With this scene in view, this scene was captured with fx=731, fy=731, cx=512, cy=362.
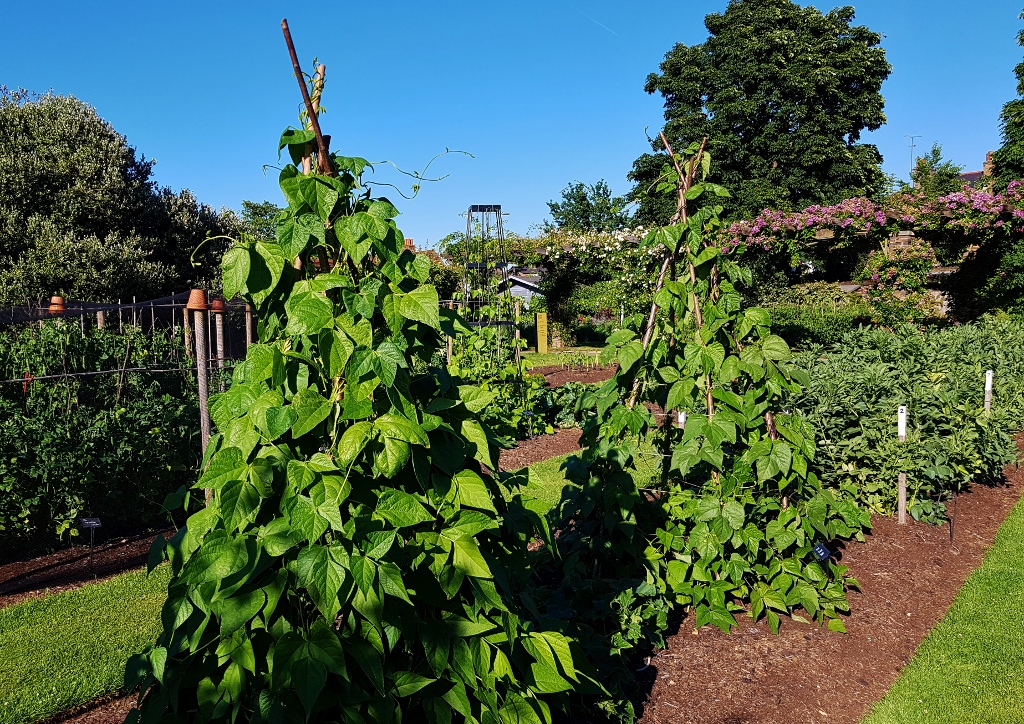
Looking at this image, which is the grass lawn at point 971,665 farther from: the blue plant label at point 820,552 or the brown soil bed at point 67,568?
the brown soil bed at point 67,568

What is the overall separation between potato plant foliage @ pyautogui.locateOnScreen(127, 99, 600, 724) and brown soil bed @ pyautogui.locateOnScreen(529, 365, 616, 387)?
12.7 metres

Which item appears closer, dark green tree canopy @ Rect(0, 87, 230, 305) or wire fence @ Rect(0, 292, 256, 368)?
wire fence @ Rect(0, 292, 256, 368)

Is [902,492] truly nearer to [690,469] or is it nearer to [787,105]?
[690,469]

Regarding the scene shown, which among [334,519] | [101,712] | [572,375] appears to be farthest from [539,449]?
[334,519]

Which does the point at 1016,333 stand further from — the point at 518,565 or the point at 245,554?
the point at 245,554

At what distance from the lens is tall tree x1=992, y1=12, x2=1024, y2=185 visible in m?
18.6

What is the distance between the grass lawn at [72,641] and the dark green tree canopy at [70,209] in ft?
40.6

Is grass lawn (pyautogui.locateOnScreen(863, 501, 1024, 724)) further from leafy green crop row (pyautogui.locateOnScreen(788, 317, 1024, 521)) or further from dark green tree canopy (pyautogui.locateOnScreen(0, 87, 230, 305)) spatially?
dark green tree canopy (pyautogui.locateOnScreen(0, 87, 230, 305))

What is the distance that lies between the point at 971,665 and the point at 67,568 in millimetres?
6085

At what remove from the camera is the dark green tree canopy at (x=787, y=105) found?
2914 cm

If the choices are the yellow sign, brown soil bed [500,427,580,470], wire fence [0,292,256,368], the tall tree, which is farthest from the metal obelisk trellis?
the tall tree

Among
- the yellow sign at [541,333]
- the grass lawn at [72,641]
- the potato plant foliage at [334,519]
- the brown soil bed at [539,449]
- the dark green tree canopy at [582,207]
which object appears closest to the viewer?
the potato plant foliage at [334,519]

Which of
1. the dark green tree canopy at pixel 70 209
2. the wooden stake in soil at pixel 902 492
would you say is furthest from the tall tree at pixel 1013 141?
the dark green tree canopy at pixel 70 209

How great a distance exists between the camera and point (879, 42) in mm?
29984
